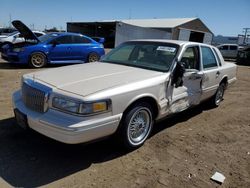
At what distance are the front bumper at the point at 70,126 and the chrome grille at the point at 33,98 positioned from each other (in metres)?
0.09

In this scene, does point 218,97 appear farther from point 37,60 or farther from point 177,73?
point 37,60

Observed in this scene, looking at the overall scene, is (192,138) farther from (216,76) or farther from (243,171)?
(216,76)

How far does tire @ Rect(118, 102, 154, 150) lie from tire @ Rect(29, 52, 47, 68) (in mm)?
7773

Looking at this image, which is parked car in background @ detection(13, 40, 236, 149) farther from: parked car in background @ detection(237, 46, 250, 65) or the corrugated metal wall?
the corrugated metal wall

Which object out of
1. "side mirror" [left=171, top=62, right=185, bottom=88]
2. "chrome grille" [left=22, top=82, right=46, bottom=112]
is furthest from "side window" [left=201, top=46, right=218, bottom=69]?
"chrome grille" [left=22, top=82, right=46, bottom=112]

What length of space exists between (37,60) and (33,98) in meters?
7.68

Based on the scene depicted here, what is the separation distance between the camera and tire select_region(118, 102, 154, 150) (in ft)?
12.0

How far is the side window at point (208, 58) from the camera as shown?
5523 millimetres

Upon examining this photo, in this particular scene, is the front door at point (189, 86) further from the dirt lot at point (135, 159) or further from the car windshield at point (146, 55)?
the dirt lot at point (135, 159)

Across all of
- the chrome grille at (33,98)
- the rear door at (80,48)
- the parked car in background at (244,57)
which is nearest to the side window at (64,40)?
the rear door at (80,48)

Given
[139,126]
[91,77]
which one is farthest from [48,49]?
[139,126]

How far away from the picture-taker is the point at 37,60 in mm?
10766

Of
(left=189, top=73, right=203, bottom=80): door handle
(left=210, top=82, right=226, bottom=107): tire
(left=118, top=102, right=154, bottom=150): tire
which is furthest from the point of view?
(left=210, top=82, right=226, bottom=107): tire

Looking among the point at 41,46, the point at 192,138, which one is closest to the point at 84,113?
the point at 192,138
